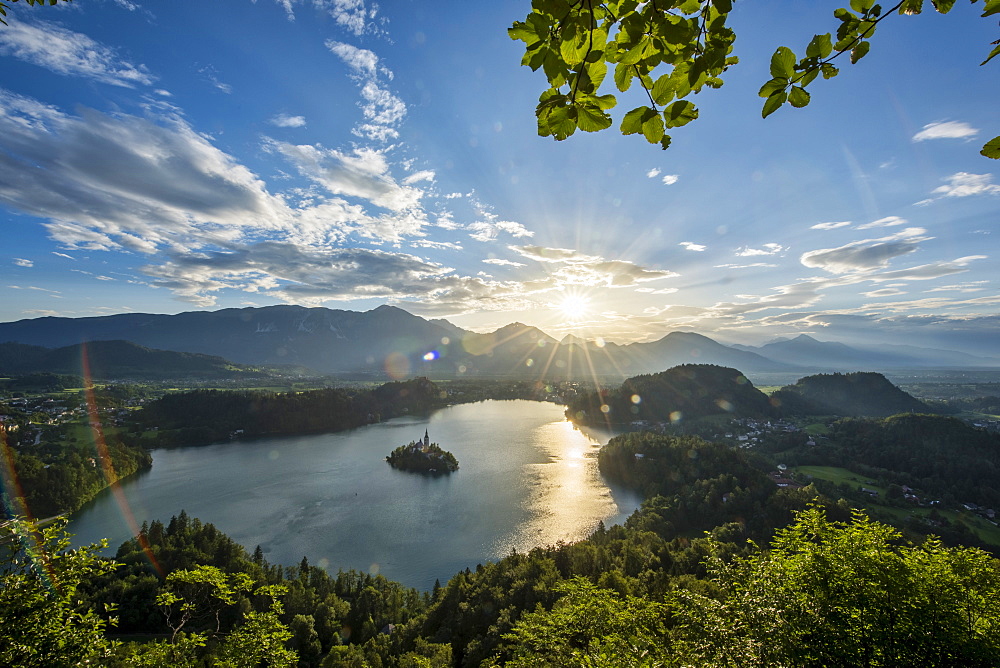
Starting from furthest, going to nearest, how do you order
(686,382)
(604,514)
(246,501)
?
(686,382) → (246,501) → (604,514)

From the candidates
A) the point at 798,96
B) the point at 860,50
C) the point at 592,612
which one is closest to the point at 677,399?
the point at 592,612

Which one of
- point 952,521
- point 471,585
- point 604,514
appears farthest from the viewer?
point 604,514

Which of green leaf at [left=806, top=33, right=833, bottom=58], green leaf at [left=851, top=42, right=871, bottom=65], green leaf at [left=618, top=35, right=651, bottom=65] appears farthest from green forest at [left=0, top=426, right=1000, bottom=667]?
green leaf at [left=806, top=33, right=833, bottom=58]

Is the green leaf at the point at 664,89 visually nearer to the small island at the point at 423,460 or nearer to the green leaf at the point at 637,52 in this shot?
the green leaf at the point at 637,52

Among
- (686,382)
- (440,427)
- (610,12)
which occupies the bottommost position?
(440,427)

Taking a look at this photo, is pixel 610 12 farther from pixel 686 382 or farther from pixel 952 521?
pixel 686 382

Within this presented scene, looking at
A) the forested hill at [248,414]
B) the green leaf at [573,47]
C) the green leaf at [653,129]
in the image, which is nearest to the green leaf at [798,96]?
the green leaf at [653,129]

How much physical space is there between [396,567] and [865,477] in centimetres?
6595

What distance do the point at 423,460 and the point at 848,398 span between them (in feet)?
467

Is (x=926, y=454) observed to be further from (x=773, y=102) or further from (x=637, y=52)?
(x=637, y=52)

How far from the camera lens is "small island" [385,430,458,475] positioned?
63594 mm

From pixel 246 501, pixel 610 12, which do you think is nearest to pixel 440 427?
pixel 246 501

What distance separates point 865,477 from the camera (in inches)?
2286

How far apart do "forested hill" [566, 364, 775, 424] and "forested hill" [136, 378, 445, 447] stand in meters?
63.4
